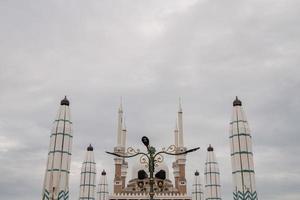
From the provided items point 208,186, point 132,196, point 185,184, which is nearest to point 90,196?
point 132,196

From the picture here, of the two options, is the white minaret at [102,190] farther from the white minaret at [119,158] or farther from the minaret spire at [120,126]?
the minaret spire at [120,126]

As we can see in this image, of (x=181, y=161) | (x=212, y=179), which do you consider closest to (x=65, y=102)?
(x=212, y=179)

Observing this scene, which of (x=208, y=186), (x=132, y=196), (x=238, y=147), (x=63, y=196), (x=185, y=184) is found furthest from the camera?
(x=185, y=184)

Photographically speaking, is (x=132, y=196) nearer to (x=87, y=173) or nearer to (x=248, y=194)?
(x=87, y=173)

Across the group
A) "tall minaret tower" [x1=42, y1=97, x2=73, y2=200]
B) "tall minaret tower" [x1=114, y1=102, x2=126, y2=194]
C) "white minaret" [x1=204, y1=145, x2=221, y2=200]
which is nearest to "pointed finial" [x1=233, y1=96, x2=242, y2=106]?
"white minaret" [x1=204, y1=145, x2=221, y2=200]

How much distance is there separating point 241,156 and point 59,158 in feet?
49.7

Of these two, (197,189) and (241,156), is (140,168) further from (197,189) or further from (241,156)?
(241,156)

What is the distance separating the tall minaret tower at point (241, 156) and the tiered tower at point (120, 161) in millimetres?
26497

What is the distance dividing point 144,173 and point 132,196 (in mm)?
9694

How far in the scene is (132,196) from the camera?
51.4 meters

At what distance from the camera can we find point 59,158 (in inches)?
1235

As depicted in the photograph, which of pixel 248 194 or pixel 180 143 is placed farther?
pixel 180 143

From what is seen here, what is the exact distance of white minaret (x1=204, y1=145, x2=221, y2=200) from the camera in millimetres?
42688

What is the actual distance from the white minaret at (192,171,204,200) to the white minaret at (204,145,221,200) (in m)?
15.4
